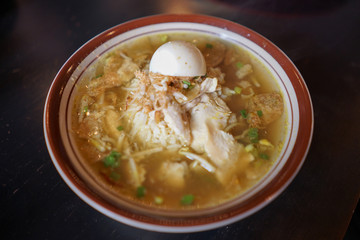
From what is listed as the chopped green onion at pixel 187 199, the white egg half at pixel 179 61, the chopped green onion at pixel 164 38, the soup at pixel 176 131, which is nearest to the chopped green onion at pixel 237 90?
the soup at pixel 176 131

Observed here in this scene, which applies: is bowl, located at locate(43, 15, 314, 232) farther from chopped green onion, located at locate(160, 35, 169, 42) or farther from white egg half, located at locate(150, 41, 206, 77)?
white egg half, located at locate(150, 41, 206, 77)

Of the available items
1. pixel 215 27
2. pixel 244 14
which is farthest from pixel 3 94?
pixel 244 14

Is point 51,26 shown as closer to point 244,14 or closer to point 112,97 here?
point 112,97

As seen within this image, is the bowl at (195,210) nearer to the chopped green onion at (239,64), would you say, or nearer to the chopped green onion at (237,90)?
the chopped green onion at (239,64)

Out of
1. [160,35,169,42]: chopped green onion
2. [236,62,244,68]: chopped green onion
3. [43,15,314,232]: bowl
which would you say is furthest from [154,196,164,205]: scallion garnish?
[160,35,169,42]: chopped green onion

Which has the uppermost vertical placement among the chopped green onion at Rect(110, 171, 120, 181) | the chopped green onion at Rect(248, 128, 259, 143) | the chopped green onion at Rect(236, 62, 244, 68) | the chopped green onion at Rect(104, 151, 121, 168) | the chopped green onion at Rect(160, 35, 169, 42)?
the chopped green onion at Rect(160, 35, 169, 42)
